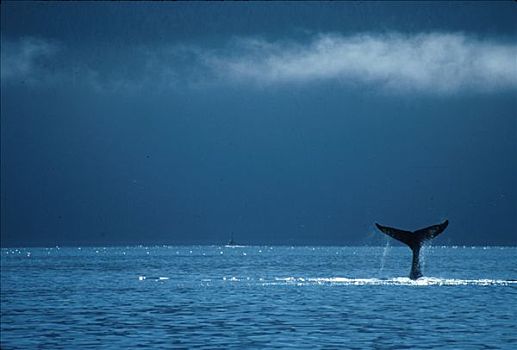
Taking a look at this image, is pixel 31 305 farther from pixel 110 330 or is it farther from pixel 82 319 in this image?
pixel 110 330

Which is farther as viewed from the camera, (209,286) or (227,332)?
(209,286)

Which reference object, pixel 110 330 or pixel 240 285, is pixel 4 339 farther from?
pixel 240 285

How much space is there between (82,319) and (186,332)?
8.69 metres

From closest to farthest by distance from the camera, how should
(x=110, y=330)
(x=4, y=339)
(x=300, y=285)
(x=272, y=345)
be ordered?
(x=272, y=345)
(x=4, y=339)
(x=110, y=330)
(x=300, y=285)

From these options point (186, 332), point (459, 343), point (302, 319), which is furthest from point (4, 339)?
point (459, 343)

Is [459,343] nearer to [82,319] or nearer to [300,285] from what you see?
[82,319]

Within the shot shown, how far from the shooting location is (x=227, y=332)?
35.7 meters

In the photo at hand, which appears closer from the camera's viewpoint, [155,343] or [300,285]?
[155,343]

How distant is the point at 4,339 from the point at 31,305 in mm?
19206

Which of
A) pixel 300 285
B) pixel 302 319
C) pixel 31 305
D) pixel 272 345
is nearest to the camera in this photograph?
pixel 272 345

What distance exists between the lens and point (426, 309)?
46031 millimetres

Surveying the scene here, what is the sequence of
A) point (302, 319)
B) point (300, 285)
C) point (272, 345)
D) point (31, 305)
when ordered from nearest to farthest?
point (272, 345), point (302, 319), point (31, 305), point (300, 285)

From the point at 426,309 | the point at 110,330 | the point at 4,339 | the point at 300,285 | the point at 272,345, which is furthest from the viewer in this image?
the point at 300,285

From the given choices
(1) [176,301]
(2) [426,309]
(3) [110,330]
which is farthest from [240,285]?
(3) [110,330]
